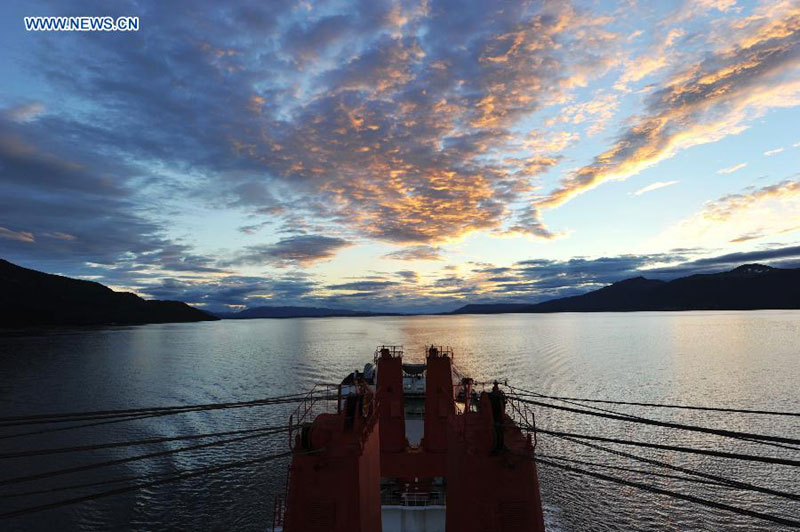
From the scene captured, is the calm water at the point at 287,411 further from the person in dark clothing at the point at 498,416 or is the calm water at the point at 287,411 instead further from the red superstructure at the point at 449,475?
the person in dark clothing at the point at 498,416

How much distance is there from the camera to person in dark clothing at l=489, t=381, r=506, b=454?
11367 mm

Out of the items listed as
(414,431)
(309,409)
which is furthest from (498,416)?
(414,431)

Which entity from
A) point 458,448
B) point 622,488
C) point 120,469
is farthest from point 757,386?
point 120,469

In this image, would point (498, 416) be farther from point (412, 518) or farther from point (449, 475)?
point (412, 518)

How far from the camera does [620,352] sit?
10706cm

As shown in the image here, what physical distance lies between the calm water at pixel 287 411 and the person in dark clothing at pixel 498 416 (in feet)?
67.2

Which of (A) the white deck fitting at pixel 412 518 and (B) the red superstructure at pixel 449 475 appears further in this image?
(A) the white deck fitting at pixel 412 518

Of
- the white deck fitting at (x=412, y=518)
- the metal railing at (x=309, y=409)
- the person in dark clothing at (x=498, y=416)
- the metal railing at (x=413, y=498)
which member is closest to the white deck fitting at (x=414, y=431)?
the metal railing at (x=309, y=409)

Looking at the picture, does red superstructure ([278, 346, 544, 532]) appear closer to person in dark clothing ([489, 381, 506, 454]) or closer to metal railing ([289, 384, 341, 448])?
person in dark clothing ([489, 381, 506, 454])

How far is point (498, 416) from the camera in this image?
39.3 ft

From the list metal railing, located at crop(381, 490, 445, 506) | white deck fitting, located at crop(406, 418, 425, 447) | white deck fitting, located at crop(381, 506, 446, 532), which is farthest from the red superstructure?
white deck fitting, located at crop(406, 418, 425, 447)

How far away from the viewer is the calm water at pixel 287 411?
Answer: 2833cm

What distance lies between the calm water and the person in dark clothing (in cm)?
2049

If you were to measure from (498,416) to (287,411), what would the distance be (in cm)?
4670
